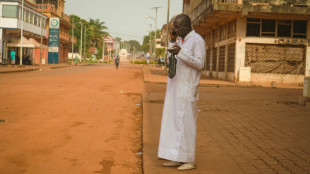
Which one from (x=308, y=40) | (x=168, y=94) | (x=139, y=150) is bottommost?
(x=139, y=150)

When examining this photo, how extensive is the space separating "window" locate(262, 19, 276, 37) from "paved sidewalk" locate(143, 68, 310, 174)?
51.3 ft

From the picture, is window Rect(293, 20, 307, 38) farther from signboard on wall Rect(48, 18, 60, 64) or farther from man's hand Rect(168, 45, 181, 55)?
signboard on wall Rect(48, 18, 60, 64)

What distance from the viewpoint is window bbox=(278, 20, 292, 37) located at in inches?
972

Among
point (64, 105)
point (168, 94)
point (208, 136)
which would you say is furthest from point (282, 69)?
point (168, 94)

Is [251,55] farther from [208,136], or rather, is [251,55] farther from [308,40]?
[208,136]

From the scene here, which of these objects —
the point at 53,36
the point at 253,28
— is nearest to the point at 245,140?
the point at 253,28

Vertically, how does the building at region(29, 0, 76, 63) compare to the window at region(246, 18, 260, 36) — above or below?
above

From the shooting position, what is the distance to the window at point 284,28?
24.7m

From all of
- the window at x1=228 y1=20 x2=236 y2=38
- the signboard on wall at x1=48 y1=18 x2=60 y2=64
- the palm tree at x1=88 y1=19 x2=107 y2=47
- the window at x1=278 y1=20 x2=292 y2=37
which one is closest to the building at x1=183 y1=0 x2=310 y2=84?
the window at x1=278 y1=20 x2=292 y2=37

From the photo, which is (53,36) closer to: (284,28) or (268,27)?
(268,27)

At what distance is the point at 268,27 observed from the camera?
81.4 feet

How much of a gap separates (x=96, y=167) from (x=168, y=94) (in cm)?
127

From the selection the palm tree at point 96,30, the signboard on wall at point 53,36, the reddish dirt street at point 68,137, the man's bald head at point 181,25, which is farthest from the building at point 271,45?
the palm tree at point 96,30

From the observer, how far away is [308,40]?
79.7 feet
